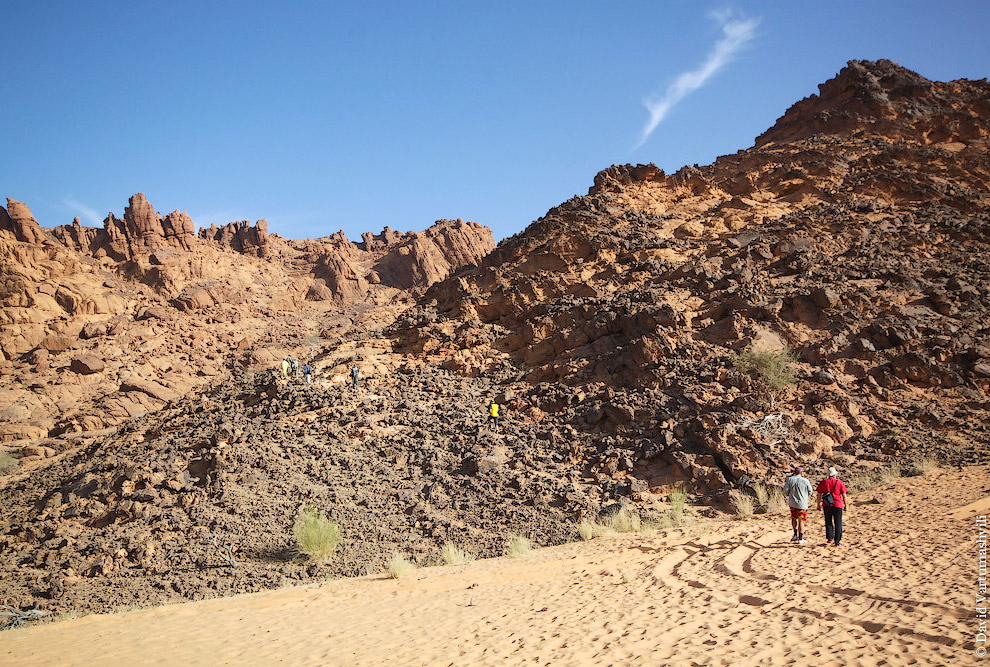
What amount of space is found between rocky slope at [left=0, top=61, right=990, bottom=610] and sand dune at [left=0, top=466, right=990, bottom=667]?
1.93 meters

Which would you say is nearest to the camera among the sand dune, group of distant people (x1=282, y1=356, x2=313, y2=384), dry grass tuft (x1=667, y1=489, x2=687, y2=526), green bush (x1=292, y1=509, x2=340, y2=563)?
the sand dune

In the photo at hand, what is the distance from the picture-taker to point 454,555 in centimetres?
1204

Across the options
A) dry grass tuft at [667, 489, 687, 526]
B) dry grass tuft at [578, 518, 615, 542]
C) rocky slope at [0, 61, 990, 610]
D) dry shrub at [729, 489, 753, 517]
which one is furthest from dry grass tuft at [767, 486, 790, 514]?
dry grass tuft at [578, 518, 615, 542]

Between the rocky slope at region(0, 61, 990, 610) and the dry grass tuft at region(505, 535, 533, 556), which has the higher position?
the rocky slope at region(0, 61, 990, 610)

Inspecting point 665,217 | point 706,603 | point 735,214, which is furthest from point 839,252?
point 706,603

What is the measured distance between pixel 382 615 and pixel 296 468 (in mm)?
7414

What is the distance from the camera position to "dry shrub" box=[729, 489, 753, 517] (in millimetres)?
12305

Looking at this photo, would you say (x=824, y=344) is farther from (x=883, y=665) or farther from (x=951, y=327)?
(x=883, y=665)

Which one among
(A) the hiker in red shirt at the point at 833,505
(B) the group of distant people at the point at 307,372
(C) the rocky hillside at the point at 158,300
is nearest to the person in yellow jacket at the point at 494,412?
(B) the group of distant people at the point at 307,372

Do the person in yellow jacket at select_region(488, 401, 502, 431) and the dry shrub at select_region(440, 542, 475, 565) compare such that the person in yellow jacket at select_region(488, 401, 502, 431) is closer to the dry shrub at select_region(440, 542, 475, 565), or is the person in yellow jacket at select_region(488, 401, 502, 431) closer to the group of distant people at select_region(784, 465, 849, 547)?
the dry shrub at select_region(440, 542, 475, 565)

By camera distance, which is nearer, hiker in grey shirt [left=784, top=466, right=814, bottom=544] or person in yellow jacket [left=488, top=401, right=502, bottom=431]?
hiker in grey shirt [left=784, top=466, right=814, bottom=544]

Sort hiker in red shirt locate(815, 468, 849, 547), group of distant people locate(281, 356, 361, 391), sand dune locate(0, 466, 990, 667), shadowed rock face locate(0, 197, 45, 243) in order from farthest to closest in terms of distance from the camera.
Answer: shadowed rock face locate(0, 197, 45, 243) < group of distant people locate(281, 356, 361, 391) < hiker in red shirt locate(815, 468, 849, 547) < sand dune locate(0, 466, 990, 667)

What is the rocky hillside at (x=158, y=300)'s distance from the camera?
96.6ft

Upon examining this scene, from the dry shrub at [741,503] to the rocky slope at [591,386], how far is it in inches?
13.4
